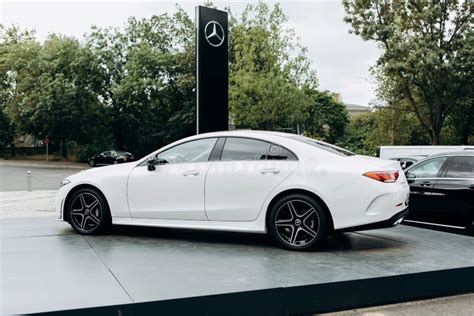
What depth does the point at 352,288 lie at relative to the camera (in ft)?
13.8

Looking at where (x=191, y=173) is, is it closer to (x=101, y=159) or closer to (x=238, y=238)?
(x=238, y=238)

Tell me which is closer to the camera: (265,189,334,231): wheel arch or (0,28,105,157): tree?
(265,189,334,231): wheel arch

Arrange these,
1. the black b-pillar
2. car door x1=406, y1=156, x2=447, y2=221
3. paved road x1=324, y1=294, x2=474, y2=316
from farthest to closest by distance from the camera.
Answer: the black b-pillar, car door x1=406, y1=156, x2=447, y2=221, paved road x1=324, y1=294, x2=474, y2=316

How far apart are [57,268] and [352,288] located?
271 centimetres

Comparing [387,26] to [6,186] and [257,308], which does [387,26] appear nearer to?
[6,186]

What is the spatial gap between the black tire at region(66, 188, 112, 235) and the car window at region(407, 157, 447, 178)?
5.19 m

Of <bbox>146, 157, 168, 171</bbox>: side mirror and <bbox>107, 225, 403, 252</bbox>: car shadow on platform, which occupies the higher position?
<bbox>146, 157, 168, 171</bbox>: side mirror

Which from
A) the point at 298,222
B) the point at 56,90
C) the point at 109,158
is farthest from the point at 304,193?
the point at 56,90

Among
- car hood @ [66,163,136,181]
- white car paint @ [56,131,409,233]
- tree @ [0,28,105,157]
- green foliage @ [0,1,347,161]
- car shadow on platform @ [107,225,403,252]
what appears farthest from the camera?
tree @ [0,28,105,157]

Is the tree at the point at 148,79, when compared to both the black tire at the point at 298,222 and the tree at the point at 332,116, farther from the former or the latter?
the black tire at the point at 298,222

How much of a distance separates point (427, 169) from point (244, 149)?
4.04 meters

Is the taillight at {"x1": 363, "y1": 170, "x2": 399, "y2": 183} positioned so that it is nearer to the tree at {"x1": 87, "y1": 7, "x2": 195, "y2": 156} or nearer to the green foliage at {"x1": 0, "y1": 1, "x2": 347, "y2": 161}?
the green foliage at {"x1": 0, "y1": 1, "x2": 347, "y2": 161}

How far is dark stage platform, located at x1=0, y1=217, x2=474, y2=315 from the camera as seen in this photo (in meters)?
3.75

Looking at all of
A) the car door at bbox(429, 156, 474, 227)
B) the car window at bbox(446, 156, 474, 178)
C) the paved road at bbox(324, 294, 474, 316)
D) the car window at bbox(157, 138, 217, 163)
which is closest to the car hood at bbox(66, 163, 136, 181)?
the car window at bbox(157, 138, 217, 163)
